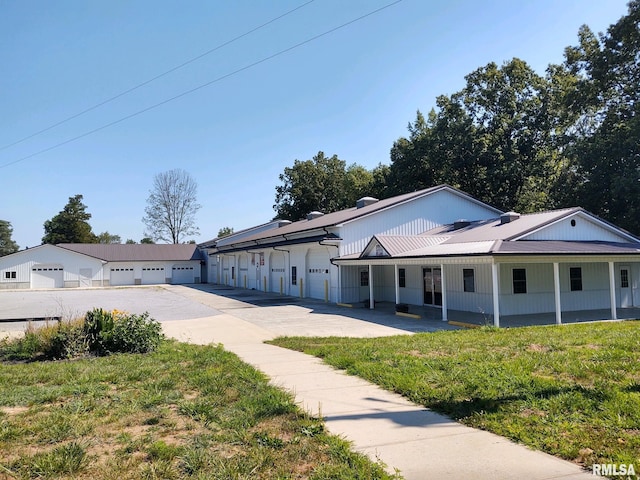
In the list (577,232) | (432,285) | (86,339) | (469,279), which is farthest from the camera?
(432,285)

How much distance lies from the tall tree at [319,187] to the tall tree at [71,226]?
3594cm

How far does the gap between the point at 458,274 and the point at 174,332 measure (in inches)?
433

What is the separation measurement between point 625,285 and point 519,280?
587 cm

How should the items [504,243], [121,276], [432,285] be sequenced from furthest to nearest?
1. [121,276]
2. [432,285]
3. [504,243]

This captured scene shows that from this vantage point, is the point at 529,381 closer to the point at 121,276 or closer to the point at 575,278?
the point at 575,278

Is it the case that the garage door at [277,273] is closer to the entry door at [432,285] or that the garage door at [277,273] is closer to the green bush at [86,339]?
the entry door at [432,285]

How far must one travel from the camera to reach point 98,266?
45.2 metres

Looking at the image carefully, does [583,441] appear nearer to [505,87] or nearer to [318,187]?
[505,87]

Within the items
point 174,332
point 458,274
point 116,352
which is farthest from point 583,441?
point 458,274

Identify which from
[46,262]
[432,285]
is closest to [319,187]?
[46,262]

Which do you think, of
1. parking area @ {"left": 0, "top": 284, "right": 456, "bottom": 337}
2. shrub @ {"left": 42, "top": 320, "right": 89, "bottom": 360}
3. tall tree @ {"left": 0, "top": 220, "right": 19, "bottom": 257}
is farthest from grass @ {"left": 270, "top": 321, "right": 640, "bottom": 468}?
tall tree @ {"left": 0, "top": 220, "right": 19, "bottom": 257}

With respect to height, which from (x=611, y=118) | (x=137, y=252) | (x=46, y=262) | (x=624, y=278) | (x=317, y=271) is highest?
(x=611, y=118)

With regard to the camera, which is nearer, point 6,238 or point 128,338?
point 128,338

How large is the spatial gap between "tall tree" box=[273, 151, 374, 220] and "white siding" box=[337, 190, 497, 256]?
27.2 metres
